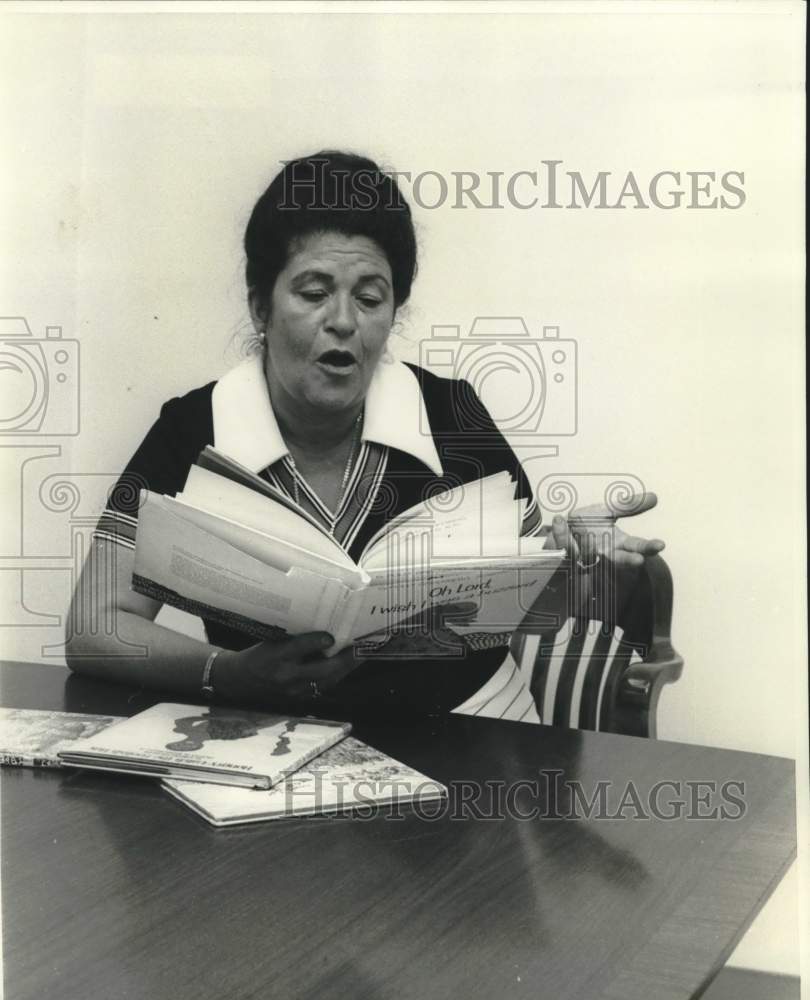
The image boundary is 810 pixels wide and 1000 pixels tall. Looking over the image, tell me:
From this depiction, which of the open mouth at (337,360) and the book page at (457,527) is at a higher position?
the open mouth at (337,360)

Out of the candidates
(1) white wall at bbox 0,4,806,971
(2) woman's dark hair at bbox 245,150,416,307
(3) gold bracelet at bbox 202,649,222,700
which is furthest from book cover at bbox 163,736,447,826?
(2) woman's dark hair at bbox 245,150,416,307

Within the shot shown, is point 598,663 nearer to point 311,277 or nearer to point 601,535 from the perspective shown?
point 601,535

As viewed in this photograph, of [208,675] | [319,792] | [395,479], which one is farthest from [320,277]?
[319,792]

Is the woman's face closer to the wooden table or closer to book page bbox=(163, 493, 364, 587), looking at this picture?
book page bbox=(163, 493, 364, 587)

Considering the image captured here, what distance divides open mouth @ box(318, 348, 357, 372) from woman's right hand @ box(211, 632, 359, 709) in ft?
1.64

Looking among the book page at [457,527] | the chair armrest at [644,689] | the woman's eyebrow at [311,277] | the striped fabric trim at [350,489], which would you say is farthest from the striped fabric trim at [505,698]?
the woman's eyebrow at [311,277]

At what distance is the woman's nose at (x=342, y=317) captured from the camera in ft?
5.28

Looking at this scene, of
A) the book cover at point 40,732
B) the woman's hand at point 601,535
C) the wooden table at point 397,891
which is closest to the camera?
the wooden table at point 397,891

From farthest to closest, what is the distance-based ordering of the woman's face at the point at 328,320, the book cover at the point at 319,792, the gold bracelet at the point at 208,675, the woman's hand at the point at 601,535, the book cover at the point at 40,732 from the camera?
the woman's face at the point at 328,320, the woman's hand at the point at 601,535, the gold bracelet at the point at 208,675, the book cover at the point at 40,732, the book cover at the point at 319,792

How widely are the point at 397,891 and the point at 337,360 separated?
3.27 feet

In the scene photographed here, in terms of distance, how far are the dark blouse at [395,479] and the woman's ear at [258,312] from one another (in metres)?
0.12

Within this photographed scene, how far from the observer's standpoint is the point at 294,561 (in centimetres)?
110

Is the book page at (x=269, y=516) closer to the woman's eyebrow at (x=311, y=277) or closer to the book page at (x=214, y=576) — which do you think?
the book page at (x=214, y=576)

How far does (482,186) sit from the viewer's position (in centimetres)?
161
